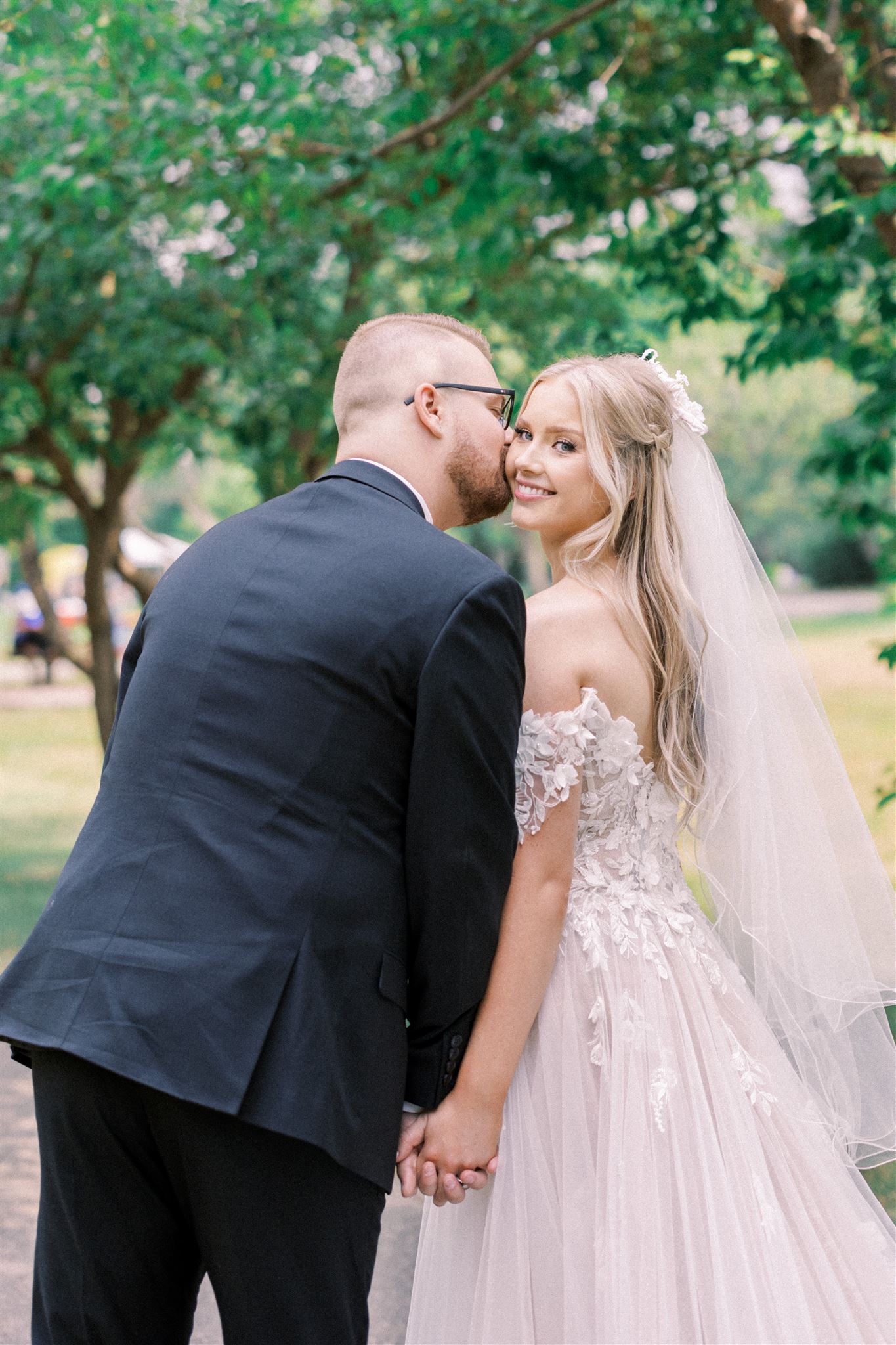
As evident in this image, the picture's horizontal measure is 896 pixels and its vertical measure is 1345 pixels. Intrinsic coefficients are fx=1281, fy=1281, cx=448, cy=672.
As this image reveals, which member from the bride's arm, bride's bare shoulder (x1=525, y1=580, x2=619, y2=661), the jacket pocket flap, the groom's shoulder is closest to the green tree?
bride's bare shoulder (x1=525, y1=580, x2=619, y2=661)

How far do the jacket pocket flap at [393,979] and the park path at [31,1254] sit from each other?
1.89m

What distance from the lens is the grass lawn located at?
923 centimetres

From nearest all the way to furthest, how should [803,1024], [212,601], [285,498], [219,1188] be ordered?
[219,1188] → [212,601] → [285,498] → [803,1024]

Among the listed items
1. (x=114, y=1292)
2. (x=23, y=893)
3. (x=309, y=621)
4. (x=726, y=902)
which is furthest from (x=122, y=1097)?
(x=23, y=893)

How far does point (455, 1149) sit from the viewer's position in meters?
2.30

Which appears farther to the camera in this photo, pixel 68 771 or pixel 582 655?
pixel 68 771

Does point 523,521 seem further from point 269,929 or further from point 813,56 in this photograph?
point 813,56

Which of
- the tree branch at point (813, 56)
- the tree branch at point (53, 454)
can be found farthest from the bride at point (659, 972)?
the tree branch at point (53, 454)

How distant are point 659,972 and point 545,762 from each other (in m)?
0.52

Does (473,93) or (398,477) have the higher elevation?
(473,93)

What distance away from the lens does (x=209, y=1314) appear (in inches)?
146

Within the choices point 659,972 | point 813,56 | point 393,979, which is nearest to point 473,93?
point 813,56

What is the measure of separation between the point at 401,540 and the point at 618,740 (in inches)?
25.2

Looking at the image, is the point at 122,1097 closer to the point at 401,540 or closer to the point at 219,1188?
the point at 219,1188
